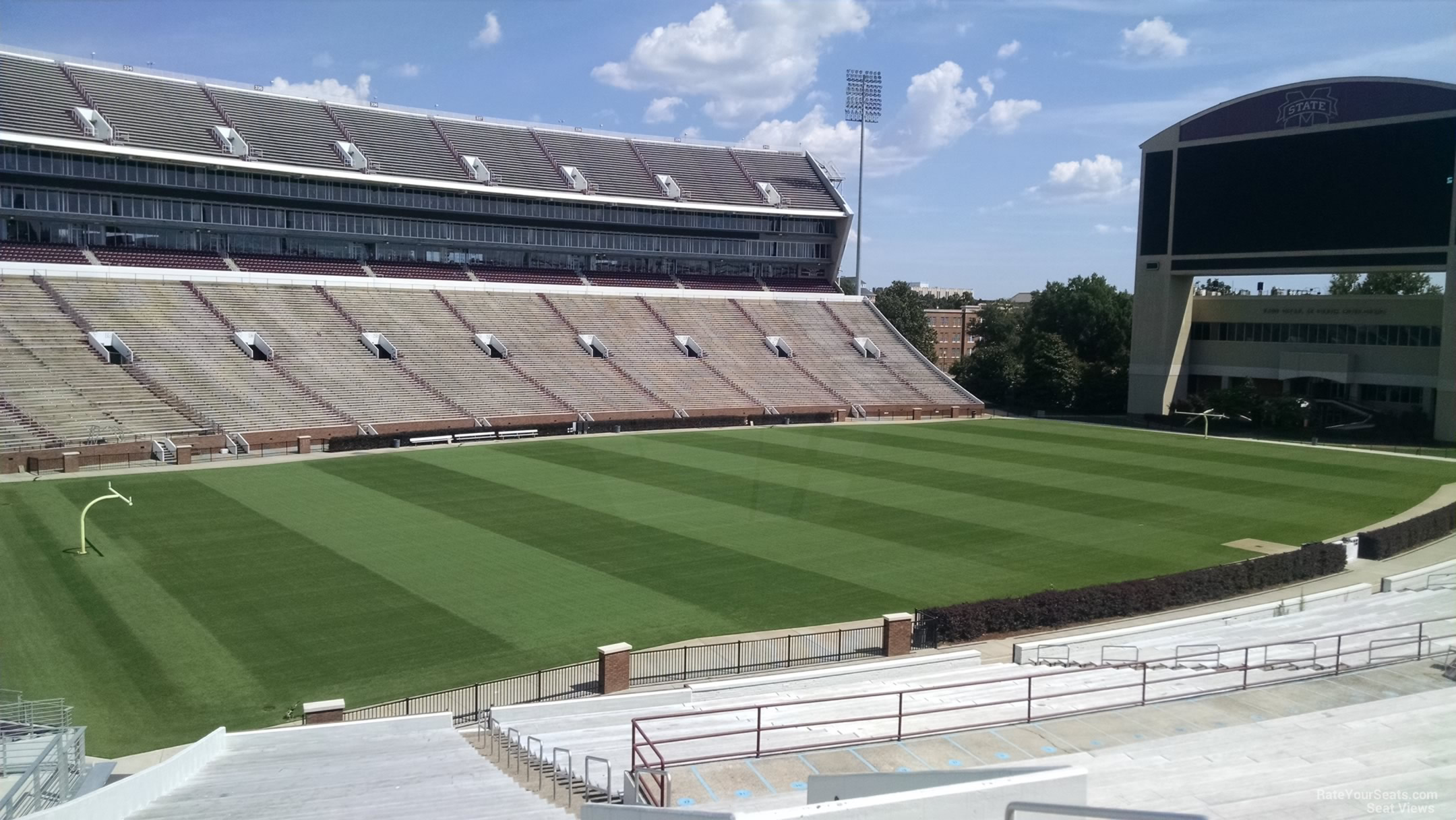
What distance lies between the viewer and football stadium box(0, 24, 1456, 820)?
10977 millimetres

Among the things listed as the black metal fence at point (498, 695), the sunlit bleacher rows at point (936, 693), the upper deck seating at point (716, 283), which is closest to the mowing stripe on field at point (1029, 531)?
the sunlit bleacher rows at point (936, 693)

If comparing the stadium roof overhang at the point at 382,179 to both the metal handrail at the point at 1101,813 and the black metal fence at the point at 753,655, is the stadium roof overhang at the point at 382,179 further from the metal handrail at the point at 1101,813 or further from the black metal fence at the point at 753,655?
the metal handrail at the point at 1101,813

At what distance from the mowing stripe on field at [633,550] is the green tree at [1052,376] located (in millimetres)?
45669

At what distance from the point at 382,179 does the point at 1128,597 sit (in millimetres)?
51836

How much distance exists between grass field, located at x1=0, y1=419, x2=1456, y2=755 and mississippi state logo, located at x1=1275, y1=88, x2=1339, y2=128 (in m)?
20.1

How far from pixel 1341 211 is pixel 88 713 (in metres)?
59.0

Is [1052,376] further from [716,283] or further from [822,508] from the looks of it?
[822,508]

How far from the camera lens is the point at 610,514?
31.7 meters

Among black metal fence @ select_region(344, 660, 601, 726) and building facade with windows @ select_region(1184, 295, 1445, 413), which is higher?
building facade with windows @ select_region(1184, 295, 1445, 413)

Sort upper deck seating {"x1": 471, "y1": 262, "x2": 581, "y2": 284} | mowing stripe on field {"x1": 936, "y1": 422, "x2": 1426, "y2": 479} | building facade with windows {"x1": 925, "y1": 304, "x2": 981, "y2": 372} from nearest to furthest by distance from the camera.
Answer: mowing stripe on field {"x1": 936, "y1": 422, "x2": 1426, "y2": 479}, upper deck seating {"x1": 471, "y1": 262, "x2": 581, "y2": 284}, building facade with windows {"x1": 925, "y1": 304, "x2": 981, "y2": 372}

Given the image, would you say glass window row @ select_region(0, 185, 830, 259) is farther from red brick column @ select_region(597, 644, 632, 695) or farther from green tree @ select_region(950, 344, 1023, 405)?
red brick column @ select_region(597, 644, 632, 695)

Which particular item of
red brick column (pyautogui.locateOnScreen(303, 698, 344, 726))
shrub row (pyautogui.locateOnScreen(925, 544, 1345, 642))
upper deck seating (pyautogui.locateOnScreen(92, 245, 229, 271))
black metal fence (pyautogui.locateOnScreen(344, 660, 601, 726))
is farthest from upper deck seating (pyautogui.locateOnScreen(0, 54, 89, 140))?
shrub row (pyautogui.locateOnScreen(925, 544, 1345, 642))

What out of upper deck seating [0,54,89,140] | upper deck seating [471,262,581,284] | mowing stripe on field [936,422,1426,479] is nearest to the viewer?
mowing stripe on field [936,422,1426,479]

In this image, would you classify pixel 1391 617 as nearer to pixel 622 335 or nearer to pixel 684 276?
pixel 622 335
